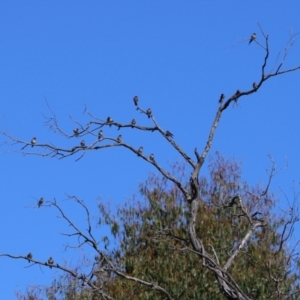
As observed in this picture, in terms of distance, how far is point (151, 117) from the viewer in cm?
788

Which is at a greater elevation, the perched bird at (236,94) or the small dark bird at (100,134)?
the small dark bird at (100,134)

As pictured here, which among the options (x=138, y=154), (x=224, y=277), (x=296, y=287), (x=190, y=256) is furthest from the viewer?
(x=190, y=256)

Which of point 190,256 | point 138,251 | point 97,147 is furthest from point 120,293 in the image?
point 97,147

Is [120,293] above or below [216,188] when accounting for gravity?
below

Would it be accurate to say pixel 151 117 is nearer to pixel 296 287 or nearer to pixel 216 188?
pixel 296 287

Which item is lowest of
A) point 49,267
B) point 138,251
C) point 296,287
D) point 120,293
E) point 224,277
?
point 224,277

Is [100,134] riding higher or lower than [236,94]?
higher

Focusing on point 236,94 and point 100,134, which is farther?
point 100,134

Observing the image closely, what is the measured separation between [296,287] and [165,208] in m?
3.88

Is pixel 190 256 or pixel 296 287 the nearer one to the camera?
pixel 296 287

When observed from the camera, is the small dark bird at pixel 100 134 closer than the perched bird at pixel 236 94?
No

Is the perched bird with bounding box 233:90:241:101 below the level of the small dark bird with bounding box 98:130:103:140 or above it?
below

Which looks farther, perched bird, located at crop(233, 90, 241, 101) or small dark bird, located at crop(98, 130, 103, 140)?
small dark bird, located at crop(98, 130, 103, 140)

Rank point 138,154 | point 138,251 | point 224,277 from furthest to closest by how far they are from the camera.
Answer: point 138,251 < point 138,154 < point 224,277
